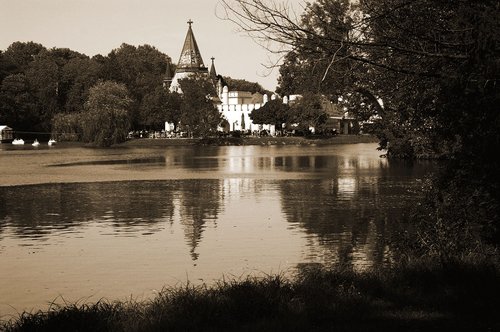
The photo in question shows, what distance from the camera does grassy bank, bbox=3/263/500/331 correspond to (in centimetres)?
735

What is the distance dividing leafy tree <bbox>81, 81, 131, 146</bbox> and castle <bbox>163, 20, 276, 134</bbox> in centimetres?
3721

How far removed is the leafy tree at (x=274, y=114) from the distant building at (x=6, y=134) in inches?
1479

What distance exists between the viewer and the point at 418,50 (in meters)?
9.03

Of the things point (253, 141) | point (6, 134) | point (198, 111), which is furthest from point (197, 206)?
point (6, 134)

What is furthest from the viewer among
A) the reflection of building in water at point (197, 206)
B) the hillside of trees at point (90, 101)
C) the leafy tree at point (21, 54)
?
the leafy tree at point (21, 54)

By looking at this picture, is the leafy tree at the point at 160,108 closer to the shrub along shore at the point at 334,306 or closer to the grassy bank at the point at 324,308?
the shrub along shore at the point at 334,306

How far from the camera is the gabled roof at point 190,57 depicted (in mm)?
140375

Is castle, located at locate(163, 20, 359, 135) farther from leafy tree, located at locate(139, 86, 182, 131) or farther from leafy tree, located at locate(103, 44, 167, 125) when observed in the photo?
leafy tree, located at locate(139, 86, 182, 131)

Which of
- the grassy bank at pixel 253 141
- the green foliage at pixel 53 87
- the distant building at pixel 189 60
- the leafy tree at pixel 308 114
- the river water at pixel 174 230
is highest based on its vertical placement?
the distant building at pixel 189 60

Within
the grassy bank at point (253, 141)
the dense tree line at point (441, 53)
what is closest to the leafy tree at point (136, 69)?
the grassy bank at point (253, 141)

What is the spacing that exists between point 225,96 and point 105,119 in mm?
55399

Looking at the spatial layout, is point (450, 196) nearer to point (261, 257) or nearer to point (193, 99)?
point (261, 257)

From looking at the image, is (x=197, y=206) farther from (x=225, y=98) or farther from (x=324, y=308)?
(x=225, y=98)

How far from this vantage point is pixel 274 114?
380ft
